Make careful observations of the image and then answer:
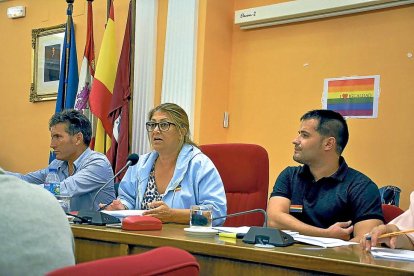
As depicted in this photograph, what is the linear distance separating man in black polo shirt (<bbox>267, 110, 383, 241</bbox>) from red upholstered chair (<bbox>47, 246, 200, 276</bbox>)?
1.44m

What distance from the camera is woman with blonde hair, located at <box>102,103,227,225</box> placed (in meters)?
2.65

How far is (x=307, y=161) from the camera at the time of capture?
2.63m

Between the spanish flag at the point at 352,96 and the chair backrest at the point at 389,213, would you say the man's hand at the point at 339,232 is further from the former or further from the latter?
the spanish flag at the point at 352,96

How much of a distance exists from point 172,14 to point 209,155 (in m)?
1.78

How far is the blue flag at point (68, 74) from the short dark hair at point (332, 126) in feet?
8.88

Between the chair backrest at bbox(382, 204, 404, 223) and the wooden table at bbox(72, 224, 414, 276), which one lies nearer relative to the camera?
the wooden table at bbox(72, 224, 414, 276)

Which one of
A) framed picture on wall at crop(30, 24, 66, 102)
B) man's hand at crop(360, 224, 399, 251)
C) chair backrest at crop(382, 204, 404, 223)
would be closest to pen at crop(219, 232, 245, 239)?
man's hand at crop(360, 224, 399, 251)

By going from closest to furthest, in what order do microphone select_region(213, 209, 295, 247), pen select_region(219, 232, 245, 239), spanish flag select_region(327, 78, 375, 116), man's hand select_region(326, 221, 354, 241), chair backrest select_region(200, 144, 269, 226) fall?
microphone select_region(213, 209, 295, 247)
pen select_region(219, 232, 245, 239)
man's hand select_region(326, 221, 354, 241)
chair backrest select_region(200, 144, 269, 226)
spanish flag select_region(327, 78, 375, 116)

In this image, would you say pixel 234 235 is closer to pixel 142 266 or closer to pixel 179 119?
pixel 142 266

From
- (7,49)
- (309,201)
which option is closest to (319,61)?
(309,201)

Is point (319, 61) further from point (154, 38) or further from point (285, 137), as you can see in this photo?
point (154, 38)

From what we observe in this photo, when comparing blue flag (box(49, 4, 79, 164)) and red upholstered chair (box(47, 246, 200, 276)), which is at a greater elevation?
blue flag (box(49, 4, 79, 164))

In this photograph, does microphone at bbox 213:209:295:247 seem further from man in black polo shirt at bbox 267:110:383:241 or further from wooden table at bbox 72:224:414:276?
man in black polo shirt at bbox 267:110:383:241

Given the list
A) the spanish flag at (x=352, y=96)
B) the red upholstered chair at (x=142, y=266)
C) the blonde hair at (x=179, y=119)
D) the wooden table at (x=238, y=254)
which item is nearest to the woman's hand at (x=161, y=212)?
the wooden table at (x=238, y=254)
